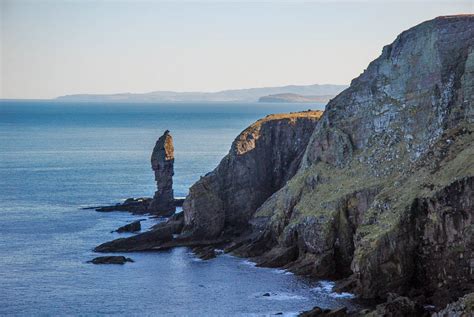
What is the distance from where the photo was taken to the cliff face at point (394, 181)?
72375mm

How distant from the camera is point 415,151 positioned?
8375cm

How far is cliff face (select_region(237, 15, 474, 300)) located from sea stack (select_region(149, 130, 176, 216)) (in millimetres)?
23853

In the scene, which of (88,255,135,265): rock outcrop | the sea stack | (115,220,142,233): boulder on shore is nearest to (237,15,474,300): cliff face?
(88,255,135,265): rock outcrop

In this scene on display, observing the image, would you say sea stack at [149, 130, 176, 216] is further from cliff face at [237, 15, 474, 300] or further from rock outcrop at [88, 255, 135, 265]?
rock outcrop at [88, 255, 135, 265]

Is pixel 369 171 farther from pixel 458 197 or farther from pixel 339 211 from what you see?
Result: pixel 458 197

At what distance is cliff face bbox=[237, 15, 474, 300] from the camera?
72375 mm

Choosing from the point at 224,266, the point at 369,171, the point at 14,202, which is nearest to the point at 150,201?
the point at 14,202

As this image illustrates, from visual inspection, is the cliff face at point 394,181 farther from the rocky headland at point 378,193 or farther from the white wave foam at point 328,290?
the white wave foam at point 328,290

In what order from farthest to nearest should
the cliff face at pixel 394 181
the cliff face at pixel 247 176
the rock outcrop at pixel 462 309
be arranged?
the cliff face at pixel 247 176
the cliff face at pixel 394 181
the rock outcrop at pixel 462 309

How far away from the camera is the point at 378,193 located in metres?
82.6

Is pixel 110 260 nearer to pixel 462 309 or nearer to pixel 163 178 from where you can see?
pixel 163 178

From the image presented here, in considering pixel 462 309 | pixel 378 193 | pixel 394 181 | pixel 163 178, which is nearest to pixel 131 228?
pixel 163 178

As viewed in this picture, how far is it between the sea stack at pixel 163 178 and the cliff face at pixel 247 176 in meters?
15.4

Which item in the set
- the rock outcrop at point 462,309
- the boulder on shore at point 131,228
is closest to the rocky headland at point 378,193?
the boulder on shore at point 131,228
